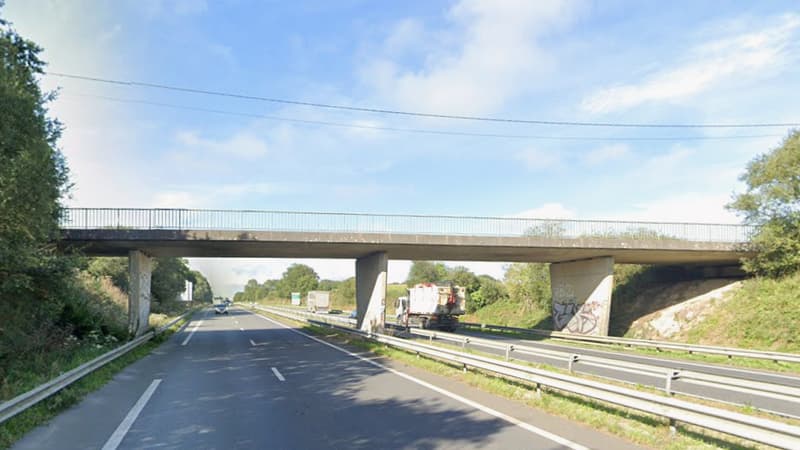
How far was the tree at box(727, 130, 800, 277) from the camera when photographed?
27.6 m

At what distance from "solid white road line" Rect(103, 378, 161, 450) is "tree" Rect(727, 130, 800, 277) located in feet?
98.3

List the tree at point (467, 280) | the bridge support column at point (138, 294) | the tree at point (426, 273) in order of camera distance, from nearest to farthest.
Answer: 1. the bridge support column at point (138, 294)
2. the tree at point (467, 280)
3. the tree at point (426, 273)

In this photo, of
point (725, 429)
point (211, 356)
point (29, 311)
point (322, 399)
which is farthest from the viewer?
point (211, 356)

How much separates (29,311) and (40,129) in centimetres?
541

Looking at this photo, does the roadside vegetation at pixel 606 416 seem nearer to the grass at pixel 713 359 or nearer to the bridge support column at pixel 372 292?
the grass at pixel 713 359

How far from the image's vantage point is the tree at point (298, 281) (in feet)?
399

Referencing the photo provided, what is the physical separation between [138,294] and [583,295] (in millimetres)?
23868

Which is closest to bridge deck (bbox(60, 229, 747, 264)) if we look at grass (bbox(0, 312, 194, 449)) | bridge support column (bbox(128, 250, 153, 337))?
bridge support column (bbox(128, 250, 153, 337))

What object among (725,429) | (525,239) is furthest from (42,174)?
(525,239)

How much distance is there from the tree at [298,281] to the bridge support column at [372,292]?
289ft

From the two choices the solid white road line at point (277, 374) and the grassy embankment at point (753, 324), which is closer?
the solid white road line at point (277, 374)

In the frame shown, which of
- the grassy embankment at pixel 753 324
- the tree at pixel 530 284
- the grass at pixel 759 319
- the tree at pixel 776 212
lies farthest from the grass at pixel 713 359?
the tree at pixel 530 284

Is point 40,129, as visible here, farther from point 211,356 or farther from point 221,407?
point 221,407

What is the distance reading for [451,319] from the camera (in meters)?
36.8
